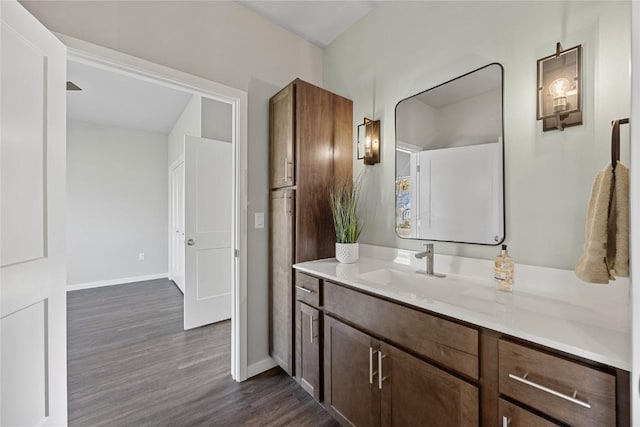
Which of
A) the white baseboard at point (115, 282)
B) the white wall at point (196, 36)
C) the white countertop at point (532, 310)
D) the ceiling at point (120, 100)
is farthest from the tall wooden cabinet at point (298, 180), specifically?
the white baseboard at point (115, 282)

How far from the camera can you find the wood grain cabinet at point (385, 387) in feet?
3.39

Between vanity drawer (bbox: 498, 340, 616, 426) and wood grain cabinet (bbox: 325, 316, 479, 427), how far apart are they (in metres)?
0.16

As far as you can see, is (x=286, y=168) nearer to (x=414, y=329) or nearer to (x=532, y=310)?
(x=414, y=329)

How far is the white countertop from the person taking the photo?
785mm

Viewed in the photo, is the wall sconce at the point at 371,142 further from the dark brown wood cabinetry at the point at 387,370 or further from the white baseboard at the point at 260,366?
the white baseboard at the point at 260,366

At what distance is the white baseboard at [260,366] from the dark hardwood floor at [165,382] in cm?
5

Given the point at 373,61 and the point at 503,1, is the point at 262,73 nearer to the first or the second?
the point at 373,61

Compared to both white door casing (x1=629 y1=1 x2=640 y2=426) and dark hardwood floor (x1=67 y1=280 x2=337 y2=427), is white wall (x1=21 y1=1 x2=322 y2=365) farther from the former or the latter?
white door casing (x1=629 y1=1 x2=640 y2=426)

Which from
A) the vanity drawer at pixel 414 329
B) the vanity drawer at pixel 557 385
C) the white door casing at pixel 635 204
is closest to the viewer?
the white door casing at pixel 635 204

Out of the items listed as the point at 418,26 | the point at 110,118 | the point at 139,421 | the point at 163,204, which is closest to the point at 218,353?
the point at 139,421

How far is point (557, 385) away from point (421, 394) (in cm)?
50

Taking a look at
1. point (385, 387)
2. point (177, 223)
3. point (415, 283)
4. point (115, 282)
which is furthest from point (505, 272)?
point (115, 282)

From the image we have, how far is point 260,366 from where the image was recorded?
7.09ft

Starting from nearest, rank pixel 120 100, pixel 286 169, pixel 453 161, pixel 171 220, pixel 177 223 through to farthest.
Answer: pixel 453 161 → pixel 286 169 → pixel 120 100 → pixel 177 223 → pixel 171 220
